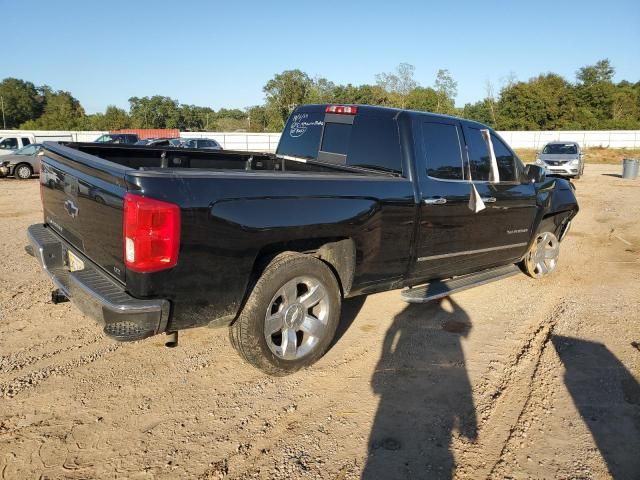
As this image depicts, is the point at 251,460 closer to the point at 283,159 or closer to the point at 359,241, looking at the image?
the point at 359,241

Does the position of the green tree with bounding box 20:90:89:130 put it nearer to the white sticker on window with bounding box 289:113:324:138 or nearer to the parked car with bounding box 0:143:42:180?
the parked car with bounding box 0:143:42:180

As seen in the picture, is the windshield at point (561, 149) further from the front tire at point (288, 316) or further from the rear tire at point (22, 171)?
the rear tire at point (22, 171)

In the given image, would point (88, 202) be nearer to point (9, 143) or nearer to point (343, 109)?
point (343, 109)

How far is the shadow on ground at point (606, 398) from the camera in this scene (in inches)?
112

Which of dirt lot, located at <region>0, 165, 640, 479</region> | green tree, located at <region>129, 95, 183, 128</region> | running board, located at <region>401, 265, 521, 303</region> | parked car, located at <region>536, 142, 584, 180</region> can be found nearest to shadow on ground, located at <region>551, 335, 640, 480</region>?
dirt lot, located at <region>0, 165, 640, 479</region>

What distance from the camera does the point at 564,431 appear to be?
3055 millimetres

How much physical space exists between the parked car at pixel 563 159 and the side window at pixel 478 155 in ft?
60.3

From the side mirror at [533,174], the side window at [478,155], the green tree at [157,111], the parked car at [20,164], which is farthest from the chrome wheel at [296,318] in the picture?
the green tree at [157,111]

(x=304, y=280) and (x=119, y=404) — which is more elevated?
(x=304, y=280)

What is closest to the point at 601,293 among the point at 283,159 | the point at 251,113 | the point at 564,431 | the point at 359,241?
the point at 564,431

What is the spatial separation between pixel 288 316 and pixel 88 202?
157 centimetres

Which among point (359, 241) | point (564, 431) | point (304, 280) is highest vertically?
point (359, 241)

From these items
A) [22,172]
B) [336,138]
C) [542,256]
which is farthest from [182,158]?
[22,172]

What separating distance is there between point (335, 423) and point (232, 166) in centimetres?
317
